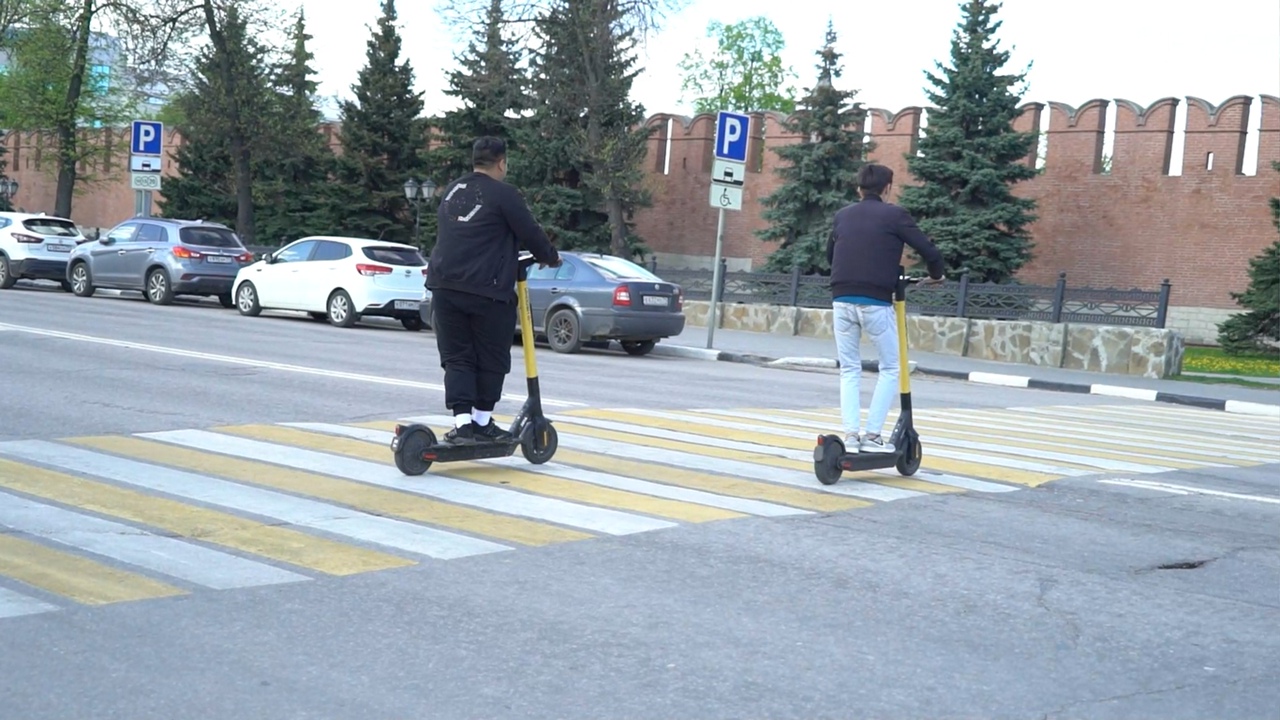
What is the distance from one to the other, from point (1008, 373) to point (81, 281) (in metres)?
19.6

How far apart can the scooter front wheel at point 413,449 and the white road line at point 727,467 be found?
154 centimetres

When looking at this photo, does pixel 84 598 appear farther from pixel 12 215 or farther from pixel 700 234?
pixel 700 234

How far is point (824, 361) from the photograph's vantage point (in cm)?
2191

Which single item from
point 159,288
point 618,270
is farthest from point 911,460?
point 159,288

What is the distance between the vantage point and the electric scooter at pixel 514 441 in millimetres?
8156

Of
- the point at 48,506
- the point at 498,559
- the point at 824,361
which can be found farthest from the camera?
the point at 824,361

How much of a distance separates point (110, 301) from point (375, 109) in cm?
2247

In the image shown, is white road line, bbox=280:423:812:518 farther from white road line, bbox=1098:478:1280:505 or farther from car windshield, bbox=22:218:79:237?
car windshield, bbox=22:218:79:237

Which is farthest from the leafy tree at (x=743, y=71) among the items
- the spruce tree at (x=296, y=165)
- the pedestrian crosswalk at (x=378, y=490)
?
Result: the pedestrian crosswalk at (x=378, y=490)

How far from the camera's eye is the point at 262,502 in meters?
7.29

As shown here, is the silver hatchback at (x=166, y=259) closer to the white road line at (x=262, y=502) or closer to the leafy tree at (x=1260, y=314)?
the white road line at (x=262, y=502)

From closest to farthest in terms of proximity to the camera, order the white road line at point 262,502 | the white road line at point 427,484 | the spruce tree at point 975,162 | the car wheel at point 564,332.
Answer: the white road line at point 262,502
the white road line at point 427,484
the car wheel at point 564,332
the spruce tree at point 975,162

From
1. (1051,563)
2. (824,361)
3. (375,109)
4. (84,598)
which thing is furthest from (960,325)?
(375,109)

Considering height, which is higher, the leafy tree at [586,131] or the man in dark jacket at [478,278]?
the leafy tree at [586,131]
